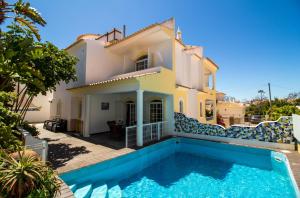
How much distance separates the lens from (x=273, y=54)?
70.6ft

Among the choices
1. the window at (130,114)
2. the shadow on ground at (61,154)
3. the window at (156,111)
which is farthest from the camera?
the window at (130,114)

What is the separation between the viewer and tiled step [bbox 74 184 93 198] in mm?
5412

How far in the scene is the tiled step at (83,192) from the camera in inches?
213

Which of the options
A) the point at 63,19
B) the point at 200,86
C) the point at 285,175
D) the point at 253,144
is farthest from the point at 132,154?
the point at 200,86

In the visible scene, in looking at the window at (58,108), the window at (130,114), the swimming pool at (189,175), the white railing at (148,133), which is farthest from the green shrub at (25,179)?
the window at (58,108)

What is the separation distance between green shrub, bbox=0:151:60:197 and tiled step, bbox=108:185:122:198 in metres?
2.63

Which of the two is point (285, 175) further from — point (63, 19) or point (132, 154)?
point (63, 19)

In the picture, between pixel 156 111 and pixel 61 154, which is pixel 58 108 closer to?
pixel 61 154

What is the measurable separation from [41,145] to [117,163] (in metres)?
3.75

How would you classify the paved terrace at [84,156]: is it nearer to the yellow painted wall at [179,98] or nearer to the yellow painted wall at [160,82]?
the yellow painted wall at [160,82]

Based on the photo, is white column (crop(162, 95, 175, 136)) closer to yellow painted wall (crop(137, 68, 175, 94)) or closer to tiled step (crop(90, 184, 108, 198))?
yellow painted wall (crop(137, 68, 175, 94))

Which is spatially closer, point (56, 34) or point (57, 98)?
point (56, 34)

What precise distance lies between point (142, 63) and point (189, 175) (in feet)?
42.9

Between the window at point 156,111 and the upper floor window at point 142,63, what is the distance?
4.42 m
